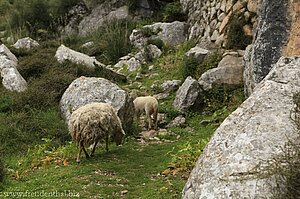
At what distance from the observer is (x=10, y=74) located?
16.3 meters

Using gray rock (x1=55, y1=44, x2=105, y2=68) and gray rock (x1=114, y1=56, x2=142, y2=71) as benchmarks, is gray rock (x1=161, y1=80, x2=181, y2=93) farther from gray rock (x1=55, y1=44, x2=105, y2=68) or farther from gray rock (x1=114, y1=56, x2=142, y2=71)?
gray rock (x1=114, y1=56, x2=142, y2=71)

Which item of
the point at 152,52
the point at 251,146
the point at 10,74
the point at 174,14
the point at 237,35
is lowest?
the point at 152,52

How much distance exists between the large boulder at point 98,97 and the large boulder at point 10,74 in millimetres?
2426

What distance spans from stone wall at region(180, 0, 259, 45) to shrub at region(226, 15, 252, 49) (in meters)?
0.14

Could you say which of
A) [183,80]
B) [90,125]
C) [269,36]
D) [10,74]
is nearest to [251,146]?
[90,125]

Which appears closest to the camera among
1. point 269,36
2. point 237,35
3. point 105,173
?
point 105,173

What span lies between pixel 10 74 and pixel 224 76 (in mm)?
6830

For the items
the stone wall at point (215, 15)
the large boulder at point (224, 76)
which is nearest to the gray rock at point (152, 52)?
the stone wall at point (215, 15)

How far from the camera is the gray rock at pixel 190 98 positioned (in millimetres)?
14844

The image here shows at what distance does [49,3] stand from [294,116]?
25621 mm

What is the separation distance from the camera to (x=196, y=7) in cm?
2192

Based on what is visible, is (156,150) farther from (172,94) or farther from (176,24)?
(176,24)

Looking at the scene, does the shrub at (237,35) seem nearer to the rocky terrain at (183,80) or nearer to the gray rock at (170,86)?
the rocky terrain at (183,80)

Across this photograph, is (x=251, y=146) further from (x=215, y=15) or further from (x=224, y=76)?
(x=215, y=15)
